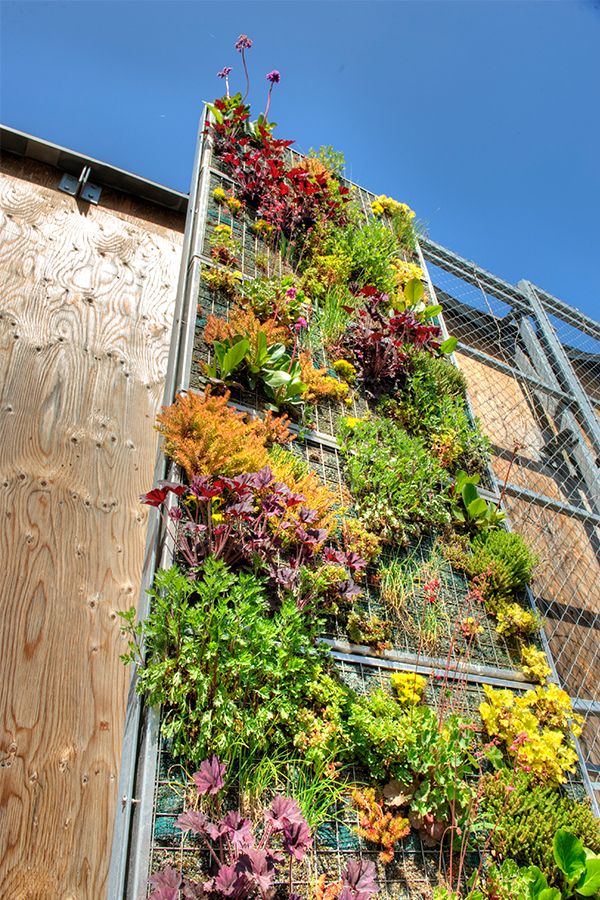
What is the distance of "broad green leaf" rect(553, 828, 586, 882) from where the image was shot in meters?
2.46

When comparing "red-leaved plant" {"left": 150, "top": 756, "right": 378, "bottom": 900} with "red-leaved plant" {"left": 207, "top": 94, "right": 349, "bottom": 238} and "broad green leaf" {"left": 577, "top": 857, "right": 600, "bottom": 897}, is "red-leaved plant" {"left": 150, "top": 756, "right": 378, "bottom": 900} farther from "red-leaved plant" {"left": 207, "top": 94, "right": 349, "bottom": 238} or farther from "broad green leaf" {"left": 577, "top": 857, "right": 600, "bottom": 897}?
"red-leaved plant" {"left": 207, "top": 94, "right": 349, "bottom": 238}

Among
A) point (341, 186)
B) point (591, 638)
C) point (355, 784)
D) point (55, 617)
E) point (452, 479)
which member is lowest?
point (355, 784)

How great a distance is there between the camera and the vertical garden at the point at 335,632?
2209 millimetres

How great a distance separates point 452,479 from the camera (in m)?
4.14

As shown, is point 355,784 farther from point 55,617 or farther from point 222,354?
point 222,354

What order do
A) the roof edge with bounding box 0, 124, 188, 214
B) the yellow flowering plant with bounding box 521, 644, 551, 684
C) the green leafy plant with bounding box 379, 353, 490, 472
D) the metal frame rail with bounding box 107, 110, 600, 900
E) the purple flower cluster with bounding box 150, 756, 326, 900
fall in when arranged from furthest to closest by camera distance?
the roof edge with bounding box 0, 124, 188, 214
the green leafy plant with bounding box 379, 353, 490, 472
the yellow flowering plant with bounding box 521, 644, 551, 684
the metal frame rail with bounding box 107, 110, 600, 900
the purple flower cluster with bounding box 150, 756, 326, 900

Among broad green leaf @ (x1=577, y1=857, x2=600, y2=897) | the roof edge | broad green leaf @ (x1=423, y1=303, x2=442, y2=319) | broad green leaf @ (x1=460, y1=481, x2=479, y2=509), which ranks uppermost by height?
the roof edge

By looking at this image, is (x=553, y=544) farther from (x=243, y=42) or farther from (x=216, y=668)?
(x=243, y=42)

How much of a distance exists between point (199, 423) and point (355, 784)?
1.72 meters

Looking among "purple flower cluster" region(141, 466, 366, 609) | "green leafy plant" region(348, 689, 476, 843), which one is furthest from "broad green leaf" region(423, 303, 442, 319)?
"green leafy plant" region(348, 689, 476, 843)

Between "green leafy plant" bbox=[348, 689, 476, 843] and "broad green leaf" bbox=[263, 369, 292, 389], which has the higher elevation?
"broad green leaf" bbox=[263, 369, 292, 389]

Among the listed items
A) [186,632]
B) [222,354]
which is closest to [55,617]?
[186,632]

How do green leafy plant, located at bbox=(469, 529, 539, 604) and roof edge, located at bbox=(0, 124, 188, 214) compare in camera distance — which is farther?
roof edge, located at bbox=(0, 124, 188, 214)

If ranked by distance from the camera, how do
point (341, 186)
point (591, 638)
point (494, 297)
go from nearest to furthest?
point (591, 638) < point (341, 186) < point (494, 297)
